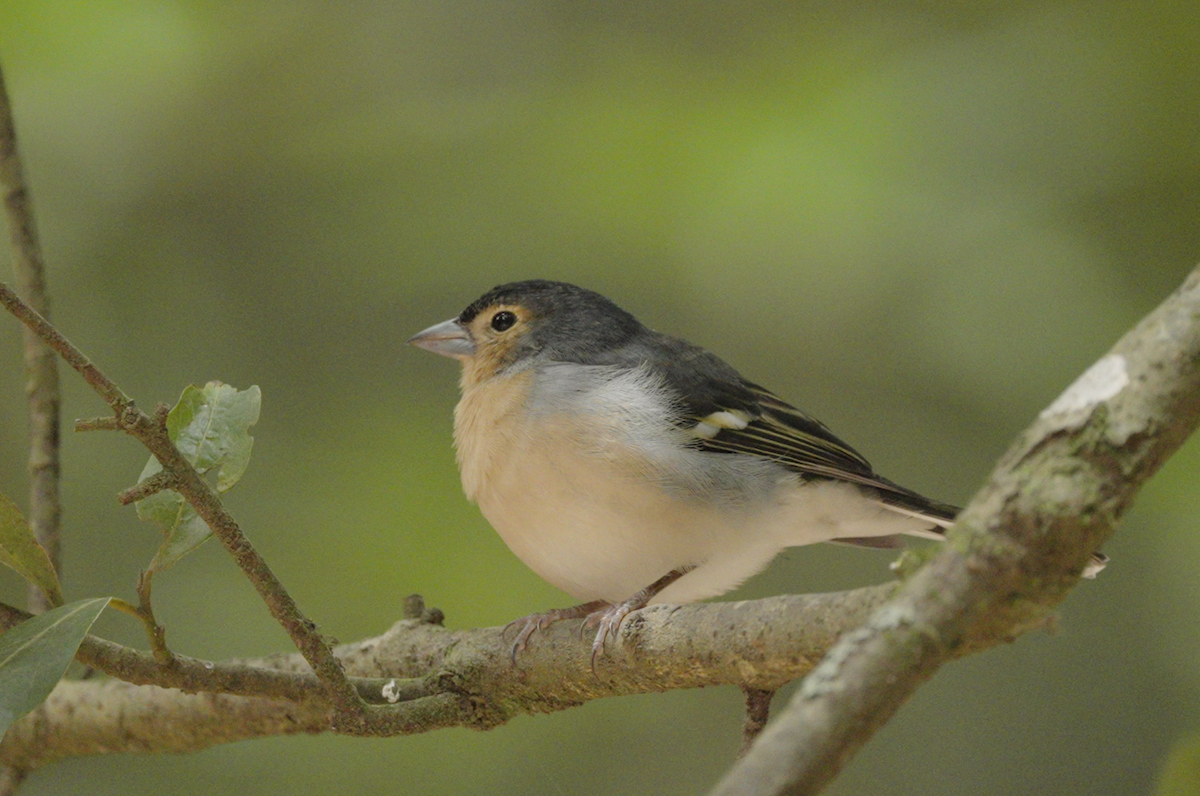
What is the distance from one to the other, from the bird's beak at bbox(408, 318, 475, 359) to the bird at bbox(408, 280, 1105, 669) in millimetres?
190

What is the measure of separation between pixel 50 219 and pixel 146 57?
72 centimetres

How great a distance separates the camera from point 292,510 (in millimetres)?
3914

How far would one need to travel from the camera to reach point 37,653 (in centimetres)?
138

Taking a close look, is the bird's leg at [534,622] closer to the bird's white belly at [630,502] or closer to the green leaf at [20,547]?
the bird's white belly at [630,502]

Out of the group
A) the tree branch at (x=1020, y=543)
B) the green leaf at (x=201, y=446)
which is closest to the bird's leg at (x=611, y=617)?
the green leaf at (x=201, y=446)

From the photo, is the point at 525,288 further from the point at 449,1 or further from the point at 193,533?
the point at 449,1

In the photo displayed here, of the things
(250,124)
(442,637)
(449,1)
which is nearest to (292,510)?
(250,124)

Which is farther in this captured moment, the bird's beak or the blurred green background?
the blurred green background

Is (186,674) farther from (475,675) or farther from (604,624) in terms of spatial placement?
(604,624)

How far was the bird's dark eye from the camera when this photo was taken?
305cm

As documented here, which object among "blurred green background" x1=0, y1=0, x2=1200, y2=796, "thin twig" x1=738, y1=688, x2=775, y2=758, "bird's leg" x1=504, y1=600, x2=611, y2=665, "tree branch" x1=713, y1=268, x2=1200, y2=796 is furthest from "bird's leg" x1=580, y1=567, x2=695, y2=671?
"blurred green background" x1=0, y1=0, x2=1200, y2=796

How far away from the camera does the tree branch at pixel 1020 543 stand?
0.81 metres

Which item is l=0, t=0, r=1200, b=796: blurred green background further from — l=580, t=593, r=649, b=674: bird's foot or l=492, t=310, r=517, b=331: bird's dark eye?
l=580, t=593, r=649, b=674: bird's foot

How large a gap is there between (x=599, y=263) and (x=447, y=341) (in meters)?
1.28
